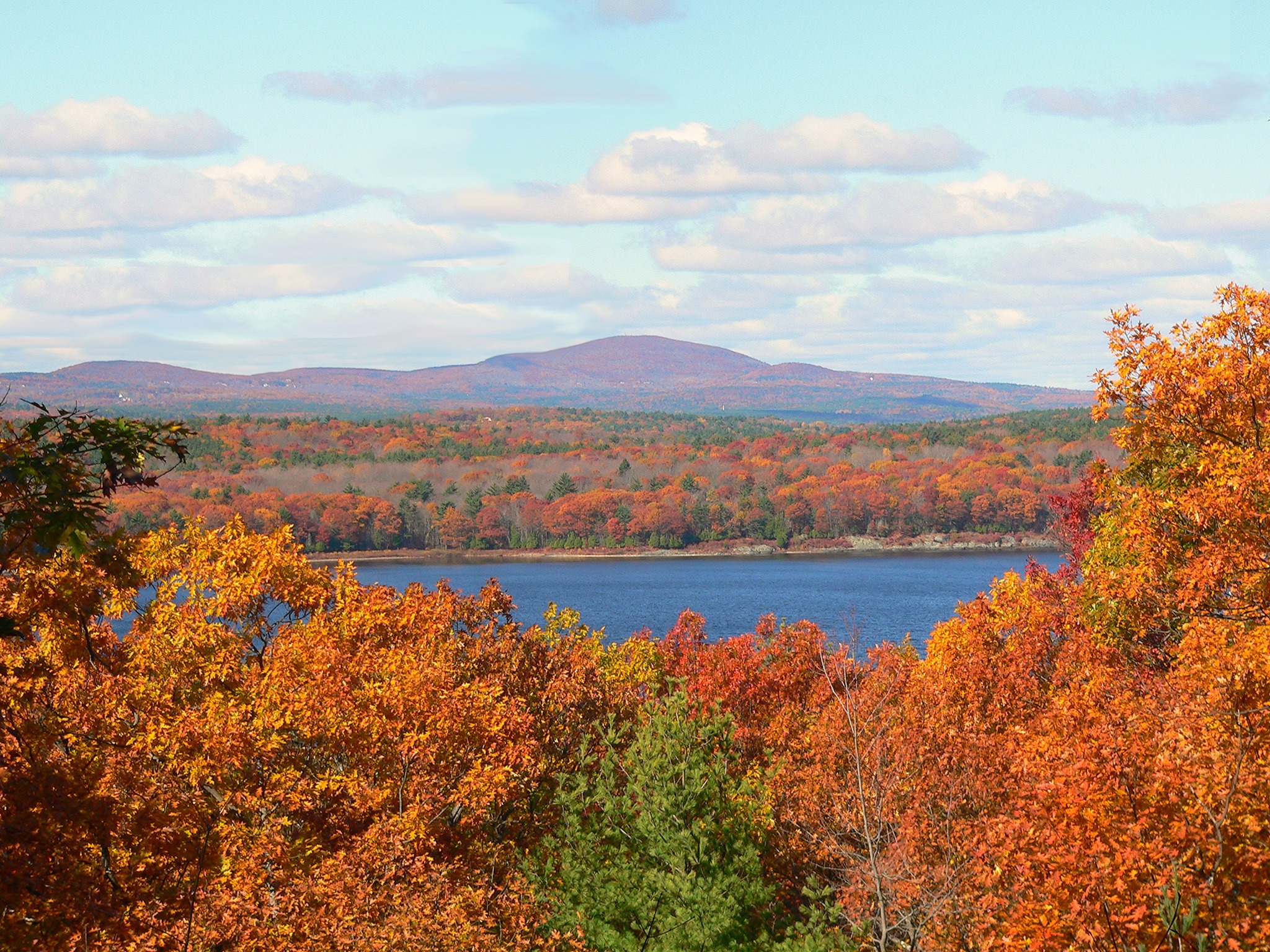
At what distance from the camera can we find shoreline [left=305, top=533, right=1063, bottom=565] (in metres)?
152

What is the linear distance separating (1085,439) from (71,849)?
19380 cm

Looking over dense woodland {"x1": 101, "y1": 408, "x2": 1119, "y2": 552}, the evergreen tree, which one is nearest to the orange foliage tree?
the evergreen tree

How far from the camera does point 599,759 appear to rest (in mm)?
21859

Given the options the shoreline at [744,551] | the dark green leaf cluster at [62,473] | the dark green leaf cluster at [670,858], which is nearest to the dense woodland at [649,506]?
the shoreline at [744,551]

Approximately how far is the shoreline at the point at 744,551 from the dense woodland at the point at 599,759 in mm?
126794

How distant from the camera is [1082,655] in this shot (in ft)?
68.2

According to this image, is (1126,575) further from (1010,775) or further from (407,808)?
(407,808)

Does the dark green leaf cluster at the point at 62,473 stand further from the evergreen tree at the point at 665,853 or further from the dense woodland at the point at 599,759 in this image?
the evergreen tree at the point at 665,853

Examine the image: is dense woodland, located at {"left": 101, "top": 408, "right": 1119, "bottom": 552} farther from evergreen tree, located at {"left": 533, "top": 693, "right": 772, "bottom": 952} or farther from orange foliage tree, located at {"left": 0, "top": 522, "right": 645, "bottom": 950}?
evergreen tree, located at {"left": 533, "top": 693, "right": 772, "bottom": 952}

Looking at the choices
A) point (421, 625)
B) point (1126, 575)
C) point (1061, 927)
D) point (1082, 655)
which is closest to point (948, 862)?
point (1061, 927)

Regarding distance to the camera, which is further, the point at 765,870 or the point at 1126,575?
the point at 765,870

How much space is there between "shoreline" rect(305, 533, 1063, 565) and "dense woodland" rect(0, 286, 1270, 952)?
127 m

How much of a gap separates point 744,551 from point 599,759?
136 m

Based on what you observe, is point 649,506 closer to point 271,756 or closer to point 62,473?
point 271,756
